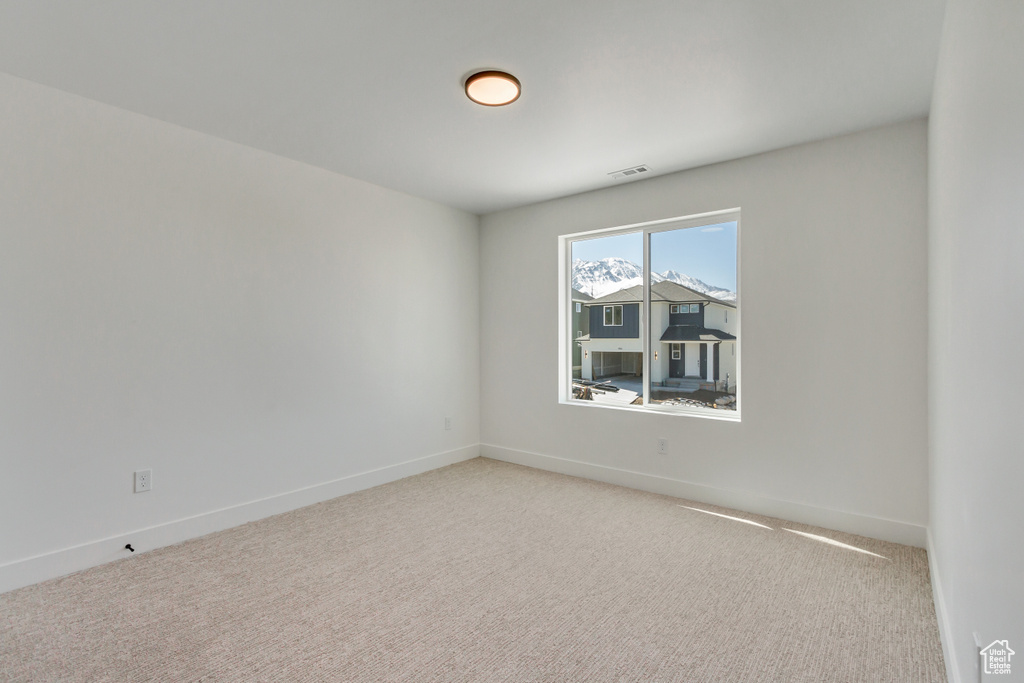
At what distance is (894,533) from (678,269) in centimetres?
220

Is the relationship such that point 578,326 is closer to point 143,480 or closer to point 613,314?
point 613,314

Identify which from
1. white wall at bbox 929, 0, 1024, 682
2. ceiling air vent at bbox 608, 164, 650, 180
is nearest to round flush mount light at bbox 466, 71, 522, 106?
ceiling air vent at bbox 608, 164, 650, 180

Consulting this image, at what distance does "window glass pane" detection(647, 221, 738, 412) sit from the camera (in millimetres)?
3613

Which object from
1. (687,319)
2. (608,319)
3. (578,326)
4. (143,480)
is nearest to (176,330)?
(143,480)

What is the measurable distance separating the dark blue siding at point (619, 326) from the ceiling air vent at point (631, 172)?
1.07m

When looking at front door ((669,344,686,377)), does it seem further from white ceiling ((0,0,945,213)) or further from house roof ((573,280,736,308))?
white ceiling ((0,0,945,213))

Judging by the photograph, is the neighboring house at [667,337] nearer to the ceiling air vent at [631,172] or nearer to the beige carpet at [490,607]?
the ceiling air vent at [631,172]

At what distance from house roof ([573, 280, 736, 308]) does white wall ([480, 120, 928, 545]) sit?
14.7 inches

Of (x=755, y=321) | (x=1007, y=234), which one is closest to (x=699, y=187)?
(x=755, y=321)

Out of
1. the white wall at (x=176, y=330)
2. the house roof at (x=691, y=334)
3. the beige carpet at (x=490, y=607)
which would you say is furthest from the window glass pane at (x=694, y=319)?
Result: the white wall at (x=176, y=330)

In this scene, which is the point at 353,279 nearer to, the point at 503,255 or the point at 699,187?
the point at 503,255

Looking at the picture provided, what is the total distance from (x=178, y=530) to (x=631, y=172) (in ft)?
12.8

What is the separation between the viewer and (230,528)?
123 inches

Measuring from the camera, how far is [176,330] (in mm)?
2941
